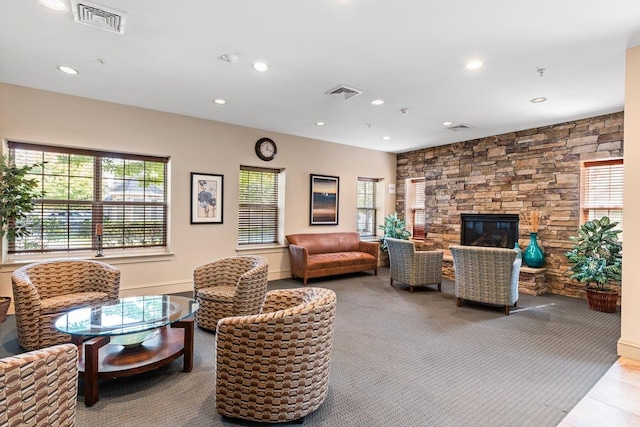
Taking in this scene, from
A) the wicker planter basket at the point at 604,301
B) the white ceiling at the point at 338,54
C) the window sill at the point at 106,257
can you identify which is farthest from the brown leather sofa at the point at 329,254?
the wicker planter basket at the point at 604,301

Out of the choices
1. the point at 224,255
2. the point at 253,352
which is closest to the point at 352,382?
the point at 253,352

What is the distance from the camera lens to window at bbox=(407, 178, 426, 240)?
7.30 meters

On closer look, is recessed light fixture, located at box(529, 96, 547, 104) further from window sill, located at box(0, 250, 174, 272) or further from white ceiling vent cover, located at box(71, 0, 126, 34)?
window sill, located at box(0, 250, 174, 272)

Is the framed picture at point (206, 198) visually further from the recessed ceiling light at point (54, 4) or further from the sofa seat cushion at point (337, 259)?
the recessed ceiling light at point (54, 4)

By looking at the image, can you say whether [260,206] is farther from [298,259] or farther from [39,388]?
[39,388]

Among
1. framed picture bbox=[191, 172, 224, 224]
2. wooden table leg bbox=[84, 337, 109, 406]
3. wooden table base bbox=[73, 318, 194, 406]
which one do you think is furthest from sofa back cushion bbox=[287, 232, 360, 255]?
wooden table leg bbox=[84, 337, 109, 406]

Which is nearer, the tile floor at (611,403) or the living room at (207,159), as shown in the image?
the tile floor at (611,403)

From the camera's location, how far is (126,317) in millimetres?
2525

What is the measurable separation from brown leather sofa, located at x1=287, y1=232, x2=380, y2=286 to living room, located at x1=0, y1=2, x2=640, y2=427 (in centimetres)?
27

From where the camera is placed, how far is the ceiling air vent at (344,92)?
3701 millimetres

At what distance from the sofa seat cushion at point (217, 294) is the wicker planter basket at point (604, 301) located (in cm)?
457

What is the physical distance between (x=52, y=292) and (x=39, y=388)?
243cm

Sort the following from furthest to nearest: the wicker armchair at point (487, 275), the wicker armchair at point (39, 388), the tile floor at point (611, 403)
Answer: the wicker armchair at point (487, 275), the tile floor at point (611, 403), the wicker armchair at point (39, 388)

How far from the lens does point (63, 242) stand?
423cm
